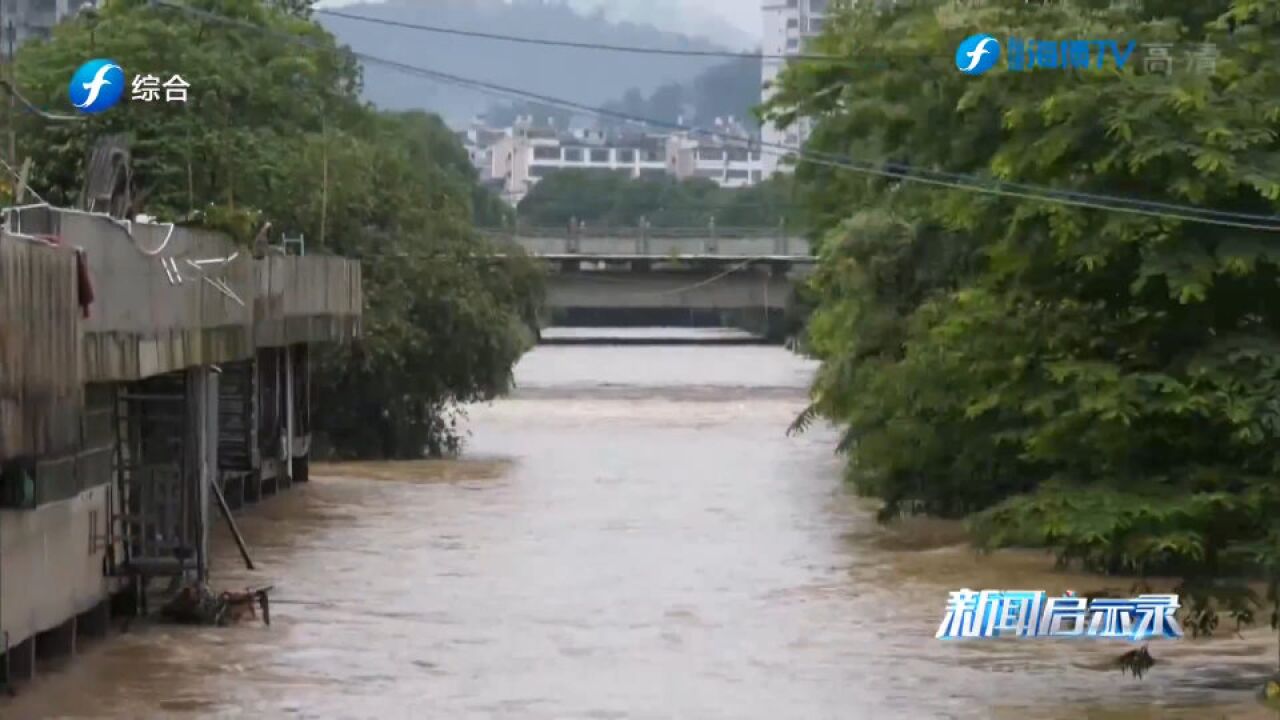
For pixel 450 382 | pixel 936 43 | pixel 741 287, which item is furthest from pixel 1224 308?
pixel 741 287

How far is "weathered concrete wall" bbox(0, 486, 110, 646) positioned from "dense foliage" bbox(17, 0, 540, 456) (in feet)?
62.3

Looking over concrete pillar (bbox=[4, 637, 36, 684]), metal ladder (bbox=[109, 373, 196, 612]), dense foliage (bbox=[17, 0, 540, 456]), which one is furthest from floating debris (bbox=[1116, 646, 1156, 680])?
dense foliage (bbox=[17, 0, 540, 456])

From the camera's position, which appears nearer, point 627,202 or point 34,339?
point 34,339

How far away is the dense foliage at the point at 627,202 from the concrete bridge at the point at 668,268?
204ft

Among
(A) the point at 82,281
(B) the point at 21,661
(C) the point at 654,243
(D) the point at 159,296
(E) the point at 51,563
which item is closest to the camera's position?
(A) the point at 82,281

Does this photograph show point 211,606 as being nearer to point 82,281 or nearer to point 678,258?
point 82,281

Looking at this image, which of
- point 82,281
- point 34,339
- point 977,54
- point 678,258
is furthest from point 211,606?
point 678,258

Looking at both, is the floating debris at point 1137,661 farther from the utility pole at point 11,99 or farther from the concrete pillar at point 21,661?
the utility pole at point 11,99

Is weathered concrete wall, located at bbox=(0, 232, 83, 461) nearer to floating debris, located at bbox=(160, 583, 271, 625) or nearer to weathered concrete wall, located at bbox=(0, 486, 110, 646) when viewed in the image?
weathered concrete wall, located at bbox=(0, 486, 110, 646)

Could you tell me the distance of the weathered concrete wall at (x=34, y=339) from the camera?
15270 millimetres

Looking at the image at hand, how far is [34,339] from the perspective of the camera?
15625 millimetres

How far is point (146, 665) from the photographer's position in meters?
21.6

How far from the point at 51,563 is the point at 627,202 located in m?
133

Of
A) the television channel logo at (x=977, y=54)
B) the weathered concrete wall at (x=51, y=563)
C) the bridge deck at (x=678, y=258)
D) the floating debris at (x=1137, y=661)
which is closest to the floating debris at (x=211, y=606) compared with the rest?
the weathered concrete wall at (x=51, y=563)
